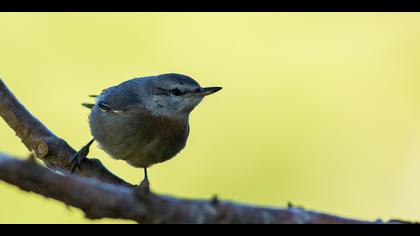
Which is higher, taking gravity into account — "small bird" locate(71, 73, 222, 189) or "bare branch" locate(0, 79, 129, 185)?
"small bird" locate(71, 73, 222, 189)

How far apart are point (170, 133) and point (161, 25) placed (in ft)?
11.4

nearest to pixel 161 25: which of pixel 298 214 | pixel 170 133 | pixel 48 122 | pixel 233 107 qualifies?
pixel 233 107

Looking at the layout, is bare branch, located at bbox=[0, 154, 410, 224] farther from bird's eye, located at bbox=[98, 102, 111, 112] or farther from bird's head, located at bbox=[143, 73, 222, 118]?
bird's eye, located at bbox=[98, 102, 111, 112]

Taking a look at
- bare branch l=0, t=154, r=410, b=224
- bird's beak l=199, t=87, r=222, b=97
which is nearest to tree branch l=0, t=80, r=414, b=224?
bare branch l=0, t=154, r=410, b=224

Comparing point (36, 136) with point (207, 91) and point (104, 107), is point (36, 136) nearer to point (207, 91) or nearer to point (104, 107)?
point (104, 107)

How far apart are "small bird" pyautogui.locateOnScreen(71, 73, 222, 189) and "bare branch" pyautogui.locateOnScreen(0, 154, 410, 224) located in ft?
→ 8.73

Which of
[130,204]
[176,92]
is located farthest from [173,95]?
[130,204]

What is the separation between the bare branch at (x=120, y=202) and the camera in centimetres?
222

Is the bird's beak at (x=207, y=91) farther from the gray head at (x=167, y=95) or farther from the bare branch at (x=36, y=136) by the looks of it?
the bare branch at (x=36, y=136)

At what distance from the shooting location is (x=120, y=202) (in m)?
2.29

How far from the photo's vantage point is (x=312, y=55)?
8445mm

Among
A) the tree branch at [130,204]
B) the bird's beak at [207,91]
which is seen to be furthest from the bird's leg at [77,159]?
the tree branch at [130,204]

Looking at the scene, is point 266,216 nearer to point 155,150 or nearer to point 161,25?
point 155,150

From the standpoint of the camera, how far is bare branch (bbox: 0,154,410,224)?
2.22 metres
